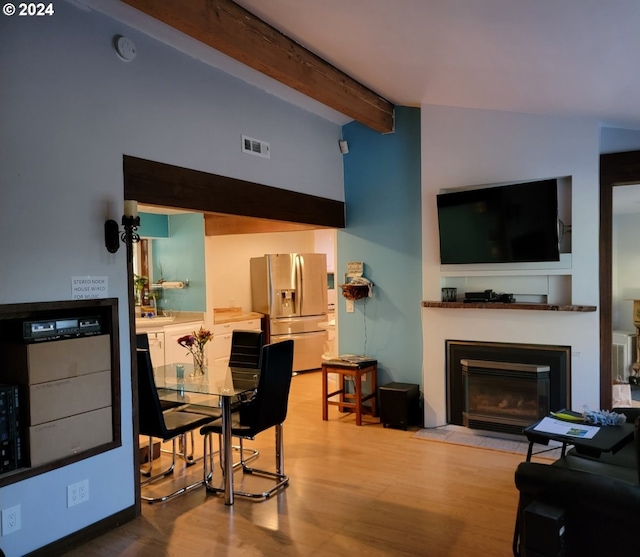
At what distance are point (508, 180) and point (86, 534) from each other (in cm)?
410

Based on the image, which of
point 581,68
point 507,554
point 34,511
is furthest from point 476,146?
point 34,511

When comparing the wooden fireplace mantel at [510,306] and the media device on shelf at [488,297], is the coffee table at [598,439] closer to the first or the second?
the wooden fireplace mantel at [510,306]

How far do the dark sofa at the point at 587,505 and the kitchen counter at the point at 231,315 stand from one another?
15.9 ft

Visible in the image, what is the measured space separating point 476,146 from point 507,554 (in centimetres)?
Answer: 331

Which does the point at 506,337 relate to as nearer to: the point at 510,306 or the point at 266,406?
the point at 510,306

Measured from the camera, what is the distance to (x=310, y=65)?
12.4 feet

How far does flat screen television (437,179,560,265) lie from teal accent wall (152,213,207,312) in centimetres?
311

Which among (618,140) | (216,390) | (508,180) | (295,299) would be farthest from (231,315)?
(618,140)

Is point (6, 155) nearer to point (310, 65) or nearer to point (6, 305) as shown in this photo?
point (6, 305)

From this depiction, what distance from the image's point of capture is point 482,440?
4.55 metres

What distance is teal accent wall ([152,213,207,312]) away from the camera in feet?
21.1

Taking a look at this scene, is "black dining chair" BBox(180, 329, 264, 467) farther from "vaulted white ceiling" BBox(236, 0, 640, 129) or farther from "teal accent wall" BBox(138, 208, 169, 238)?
"teal accent wall" BBox(138, 208, 169, 238)

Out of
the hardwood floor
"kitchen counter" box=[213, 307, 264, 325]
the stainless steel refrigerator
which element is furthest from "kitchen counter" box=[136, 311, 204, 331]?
the hardwood floor

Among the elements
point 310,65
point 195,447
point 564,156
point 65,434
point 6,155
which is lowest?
point 195,447
